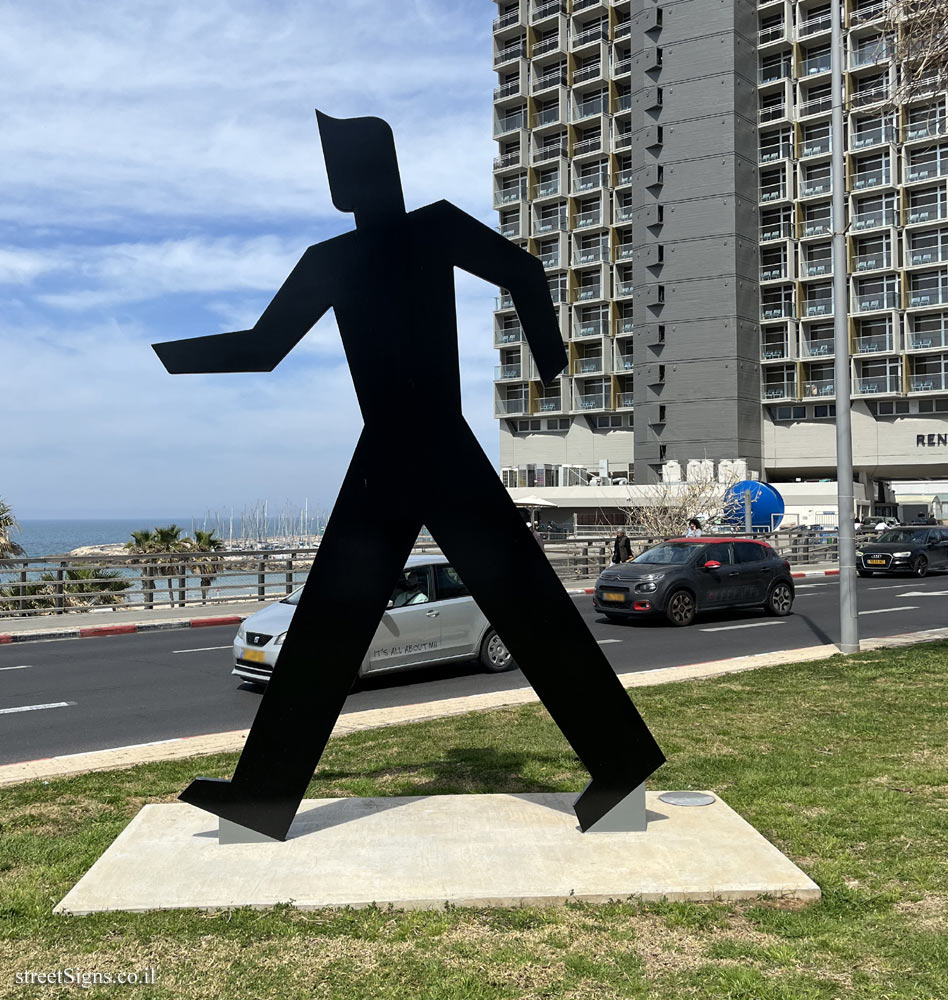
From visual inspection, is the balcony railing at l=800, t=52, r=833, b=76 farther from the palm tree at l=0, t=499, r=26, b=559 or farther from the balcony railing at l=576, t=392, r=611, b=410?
the palm tree at l=0, t=499, r=26, b=559

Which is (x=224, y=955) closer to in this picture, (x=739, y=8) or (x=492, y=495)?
(x=492, y=495)

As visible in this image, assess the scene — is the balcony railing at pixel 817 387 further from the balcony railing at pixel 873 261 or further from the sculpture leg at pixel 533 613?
the sculpture leg at pixel 533 613

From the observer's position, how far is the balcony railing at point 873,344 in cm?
6131

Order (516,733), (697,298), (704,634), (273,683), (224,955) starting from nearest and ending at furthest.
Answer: (224,955) → (273,683) → (516,733) → (704,634) → (697,298)

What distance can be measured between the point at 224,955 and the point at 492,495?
2624 mm

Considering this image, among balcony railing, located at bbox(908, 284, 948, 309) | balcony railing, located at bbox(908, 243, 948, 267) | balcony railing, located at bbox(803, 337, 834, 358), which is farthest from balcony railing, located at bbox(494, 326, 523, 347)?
balcony railing, located at bbox(908, 243, 948, 267)

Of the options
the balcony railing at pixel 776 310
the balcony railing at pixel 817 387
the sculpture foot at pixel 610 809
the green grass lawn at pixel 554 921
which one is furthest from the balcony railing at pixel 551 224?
the sculpture foot at pixel 610 809

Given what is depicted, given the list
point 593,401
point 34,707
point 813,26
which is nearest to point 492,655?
point 34,707

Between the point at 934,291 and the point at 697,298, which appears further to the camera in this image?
the point at 697,298

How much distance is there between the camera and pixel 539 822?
5.41 m

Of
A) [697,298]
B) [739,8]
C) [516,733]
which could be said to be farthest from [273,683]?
[739,8]

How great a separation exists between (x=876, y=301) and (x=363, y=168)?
6260 centimetres

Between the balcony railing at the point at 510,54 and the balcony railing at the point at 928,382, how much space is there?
36923mm

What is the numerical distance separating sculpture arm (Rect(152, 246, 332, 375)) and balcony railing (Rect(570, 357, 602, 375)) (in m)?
67.3
